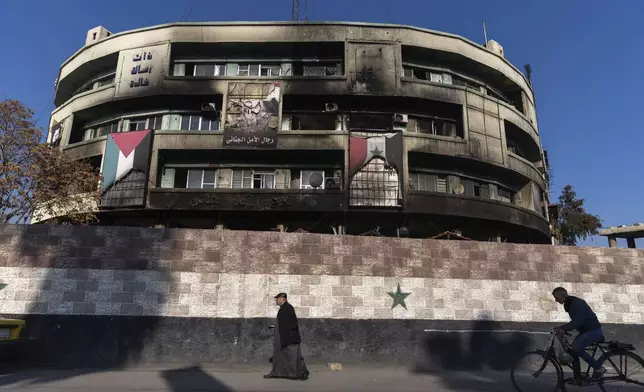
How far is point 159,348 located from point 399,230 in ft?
47.6

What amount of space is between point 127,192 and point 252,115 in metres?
7.00

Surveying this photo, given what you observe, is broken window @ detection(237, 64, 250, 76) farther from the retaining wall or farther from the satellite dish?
the retaining wall

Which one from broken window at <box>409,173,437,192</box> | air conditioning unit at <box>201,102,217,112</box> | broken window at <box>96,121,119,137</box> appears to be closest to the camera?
broken window at <box>409,173,437,192</box>

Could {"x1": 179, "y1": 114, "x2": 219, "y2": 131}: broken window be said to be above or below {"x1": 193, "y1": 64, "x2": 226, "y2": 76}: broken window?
below

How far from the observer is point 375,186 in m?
20.7

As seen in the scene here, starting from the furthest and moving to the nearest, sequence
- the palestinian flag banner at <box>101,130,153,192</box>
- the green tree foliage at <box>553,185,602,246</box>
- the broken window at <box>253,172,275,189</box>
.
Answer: the green tree foliage at <box>553,185,602,246</box>
the broken window at <box>253,172,275,189</box>
the palestinian flag banner at <box>101,130,153,192</box>

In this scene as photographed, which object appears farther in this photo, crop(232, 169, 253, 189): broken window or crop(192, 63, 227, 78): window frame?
crop(192, 63, 227, 78): window frame

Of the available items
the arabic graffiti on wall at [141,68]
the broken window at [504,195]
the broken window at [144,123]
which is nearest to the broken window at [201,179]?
the broken window at [144,123]

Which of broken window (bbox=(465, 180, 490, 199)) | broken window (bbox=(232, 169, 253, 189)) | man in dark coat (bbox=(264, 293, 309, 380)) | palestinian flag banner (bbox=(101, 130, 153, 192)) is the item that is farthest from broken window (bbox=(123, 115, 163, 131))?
man in dark coat (bbox=(264, 293, 309, 380))

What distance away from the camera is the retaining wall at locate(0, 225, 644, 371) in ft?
27.6

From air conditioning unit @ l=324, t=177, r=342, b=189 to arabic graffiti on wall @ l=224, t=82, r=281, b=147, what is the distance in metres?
3.19

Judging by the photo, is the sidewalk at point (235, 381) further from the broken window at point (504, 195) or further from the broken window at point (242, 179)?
the broken window at point (504, 195)

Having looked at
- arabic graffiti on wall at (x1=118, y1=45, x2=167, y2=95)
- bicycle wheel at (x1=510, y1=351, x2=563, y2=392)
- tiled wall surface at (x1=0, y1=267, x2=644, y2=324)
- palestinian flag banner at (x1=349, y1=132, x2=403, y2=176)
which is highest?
arabic graffiti on wall at (x1=118, y1=45, x2=167, y2=95)

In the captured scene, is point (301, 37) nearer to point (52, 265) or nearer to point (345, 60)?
point (345, 60)
